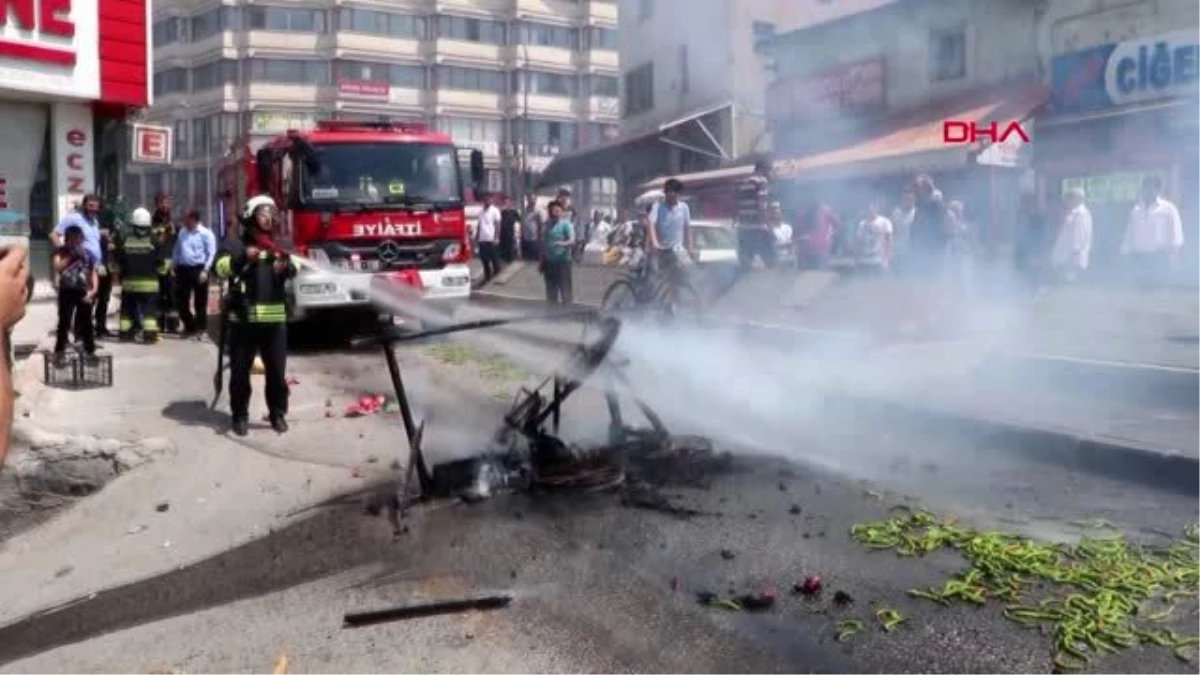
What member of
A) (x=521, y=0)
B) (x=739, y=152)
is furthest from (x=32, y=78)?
(x=521, y=0)

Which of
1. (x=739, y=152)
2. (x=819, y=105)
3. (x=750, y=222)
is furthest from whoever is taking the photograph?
(x=739, y=152)

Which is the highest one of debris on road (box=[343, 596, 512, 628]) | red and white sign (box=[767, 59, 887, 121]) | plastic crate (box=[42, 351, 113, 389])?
red and white sign (box=[767, 59, 887, 121])

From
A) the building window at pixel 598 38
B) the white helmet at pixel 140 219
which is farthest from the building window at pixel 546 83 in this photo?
the white helmet at pixel 140 219

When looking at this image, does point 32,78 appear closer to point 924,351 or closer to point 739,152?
point 924,351

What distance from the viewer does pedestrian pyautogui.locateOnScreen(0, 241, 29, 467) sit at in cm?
229

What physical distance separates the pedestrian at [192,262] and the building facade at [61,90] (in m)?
2.70

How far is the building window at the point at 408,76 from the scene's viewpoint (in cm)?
5812

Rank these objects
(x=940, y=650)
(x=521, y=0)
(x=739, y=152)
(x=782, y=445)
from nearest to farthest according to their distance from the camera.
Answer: (x=940, y=650)
(x=782, y=445)
(x=739, y=152)
(x=521, y=0)

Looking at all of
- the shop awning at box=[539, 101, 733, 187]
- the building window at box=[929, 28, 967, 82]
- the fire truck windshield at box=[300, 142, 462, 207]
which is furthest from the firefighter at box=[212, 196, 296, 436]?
the shop awning at box=[539, 101, 733, 187]

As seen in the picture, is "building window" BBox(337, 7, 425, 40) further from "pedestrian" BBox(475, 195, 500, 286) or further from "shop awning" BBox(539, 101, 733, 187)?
"pedestrian" BBox(475, 195, 500, 286)

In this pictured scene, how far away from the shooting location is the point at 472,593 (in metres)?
4.22

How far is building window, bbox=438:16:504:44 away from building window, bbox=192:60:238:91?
11.4 metres

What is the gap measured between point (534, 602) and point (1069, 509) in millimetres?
2739

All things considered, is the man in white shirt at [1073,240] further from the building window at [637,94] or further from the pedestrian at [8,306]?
the building window at [637,94]
